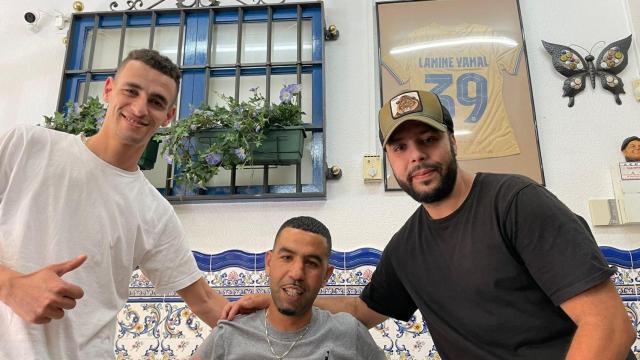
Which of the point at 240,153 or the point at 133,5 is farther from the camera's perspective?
the point at 133,5

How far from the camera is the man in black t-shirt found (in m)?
0.82

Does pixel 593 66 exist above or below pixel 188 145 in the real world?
above

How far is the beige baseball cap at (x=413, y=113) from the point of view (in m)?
1.05

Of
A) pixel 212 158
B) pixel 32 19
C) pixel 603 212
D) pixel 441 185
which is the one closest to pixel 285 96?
pixel 212 158

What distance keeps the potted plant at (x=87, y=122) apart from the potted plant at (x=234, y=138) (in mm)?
81

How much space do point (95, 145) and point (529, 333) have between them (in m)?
1.08

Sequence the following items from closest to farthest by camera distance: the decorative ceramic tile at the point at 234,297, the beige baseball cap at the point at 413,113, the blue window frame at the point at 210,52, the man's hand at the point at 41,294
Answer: the man's hand at the point at 41,294
the beige baseball cap at the point at 413,113
the decorative ceramic tile at the point at 234,297
the blue window frame at the point at 210,52

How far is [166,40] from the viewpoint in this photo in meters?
2.18

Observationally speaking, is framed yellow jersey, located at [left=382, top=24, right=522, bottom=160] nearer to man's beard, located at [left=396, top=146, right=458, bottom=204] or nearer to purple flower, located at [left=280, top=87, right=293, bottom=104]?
purple flower, located at [left=280, top=87, right=293, bottom=104]

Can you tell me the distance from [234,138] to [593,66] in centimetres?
157

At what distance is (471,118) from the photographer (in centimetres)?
194

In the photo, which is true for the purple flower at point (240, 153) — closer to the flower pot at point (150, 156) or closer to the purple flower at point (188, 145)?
the purple flower at point (188, 145)

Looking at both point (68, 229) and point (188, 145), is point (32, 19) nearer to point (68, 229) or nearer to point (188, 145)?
point (188, 145)

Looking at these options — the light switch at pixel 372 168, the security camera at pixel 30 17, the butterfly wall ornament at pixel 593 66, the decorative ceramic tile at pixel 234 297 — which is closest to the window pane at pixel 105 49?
the security camera at pixel 30 17
